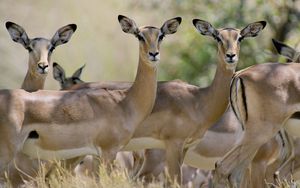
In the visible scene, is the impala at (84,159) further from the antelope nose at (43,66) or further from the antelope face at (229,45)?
the antelope face at (229,45)

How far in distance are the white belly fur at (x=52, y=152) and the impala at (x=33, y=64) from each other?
267 mm

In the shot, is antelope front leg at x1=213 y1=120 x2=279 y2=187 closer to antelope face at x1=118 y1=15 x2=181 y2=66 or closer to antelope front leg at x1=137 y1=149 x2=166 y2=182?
antelope face at x1=118 y1=15 x2=181 y2=66

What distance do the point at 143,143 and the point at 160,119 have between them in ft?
1.03

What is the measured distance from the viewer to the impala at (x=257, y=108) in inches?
401

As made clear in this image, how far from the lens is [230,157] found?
406 inches

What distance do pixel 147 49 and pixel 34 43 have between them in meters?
1.40

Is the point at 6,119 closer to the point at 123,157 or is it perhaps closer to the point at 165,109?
the point at 165,109

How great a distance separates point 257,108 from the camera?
10.2 meters

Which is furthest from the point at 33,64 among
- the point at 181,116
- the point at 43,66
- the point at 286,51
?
the point at 286,51

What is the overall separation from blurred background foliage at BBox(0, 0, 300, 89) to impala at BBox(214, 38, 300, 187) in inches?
206

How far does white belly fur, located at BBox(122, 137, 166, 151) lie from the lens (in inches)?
445

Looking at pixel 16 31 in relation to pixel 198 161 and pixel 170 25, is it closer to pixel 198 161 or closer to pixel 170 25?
pixel 170 25

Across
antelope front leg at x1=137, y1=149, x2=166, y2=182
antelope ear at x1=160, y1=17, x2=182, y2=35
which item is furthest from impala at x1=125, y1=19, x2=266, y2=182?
antelope front leg at x1=137, y1=149, x2=166, y2=182

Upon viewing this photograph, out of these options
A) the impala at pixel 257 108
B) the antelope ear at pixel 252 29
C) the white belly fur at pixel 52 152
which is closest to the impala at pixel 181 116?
the antelope ear at pixel 252 29
